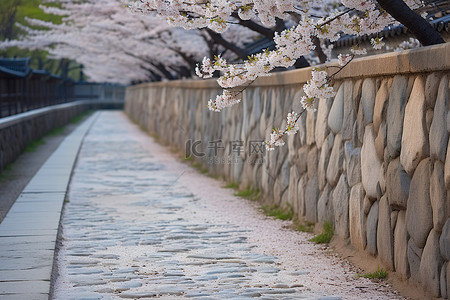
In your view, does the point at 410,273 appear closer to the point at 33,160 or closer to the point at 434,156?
the point at 434,156

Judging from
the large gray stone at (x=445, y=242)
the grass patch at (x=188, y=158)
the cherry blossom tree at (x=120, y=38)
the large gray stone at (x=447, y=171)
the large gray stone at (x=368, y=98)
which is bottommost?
the grass patch at (x=188, y=158)

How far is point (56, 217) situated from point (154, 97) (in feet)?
74.4

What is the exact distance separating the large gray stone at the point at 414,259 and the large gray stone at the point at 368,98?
5.07ft

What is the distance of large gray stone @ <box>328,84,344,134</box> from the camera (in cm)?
Result: 825

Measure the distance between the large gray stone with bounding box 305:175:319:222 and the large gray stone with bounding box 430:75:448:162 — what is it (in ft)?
11.1

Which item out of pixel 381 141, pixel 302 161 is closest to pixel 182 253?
pixel 302 161

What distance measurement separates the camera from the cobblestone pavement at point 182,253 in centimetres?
649

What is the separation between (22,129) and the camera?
20.8 meters

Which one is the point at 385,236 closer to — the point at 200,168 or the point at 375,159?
the point at 375,159

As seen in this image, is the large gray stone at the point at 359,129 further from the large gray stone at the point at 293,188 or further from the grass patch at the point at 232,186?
the grass patch at the point at 232,186

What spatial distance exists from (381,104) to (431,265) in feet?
5.78

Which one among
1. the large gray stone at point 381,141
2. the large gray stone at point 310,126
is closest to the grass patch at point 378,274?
the large gray stone at point 381,141

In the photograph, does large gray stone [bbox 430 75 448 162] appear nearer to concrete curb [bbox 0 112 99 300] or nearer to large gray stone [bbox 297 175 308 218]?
concrete curb [bbox 0 112 99 300]

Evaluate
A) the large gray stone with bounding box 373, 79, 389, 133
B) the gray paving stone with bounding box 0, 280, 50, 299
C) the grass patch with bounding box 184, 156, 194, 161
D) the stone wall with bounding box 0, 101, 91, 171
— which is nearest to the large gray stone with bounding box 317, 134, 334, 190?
the large gray stone with bounding box 373, 79, 389, 133
